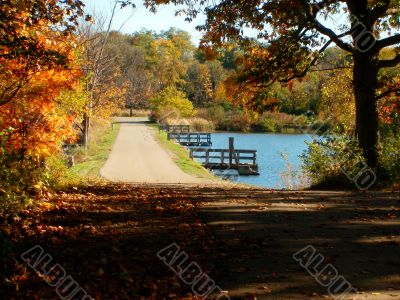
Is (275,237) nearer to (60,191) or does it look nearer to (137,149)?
(60,191)

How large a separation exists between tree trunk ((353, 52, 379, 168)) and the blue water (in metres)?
5.18

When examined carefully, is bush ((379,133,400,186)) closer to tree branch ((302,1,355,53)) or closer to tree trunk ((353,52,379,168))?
tree trunk ((353,52,379,168))

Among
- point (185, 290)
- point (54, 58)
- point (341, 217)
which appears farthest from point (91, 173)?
point (185, 290)

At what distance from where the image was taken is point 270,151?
41.8 metres

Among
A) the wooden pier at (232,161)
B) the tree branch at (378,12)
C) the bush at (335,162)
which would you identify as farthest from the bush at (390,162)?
the wooden pier at (232,161)

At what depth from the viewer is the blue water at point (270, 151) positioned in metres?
28.4

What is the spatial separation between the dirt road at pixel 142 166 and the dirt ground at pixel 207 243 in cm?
1147

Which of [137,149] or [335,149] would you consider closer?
[335,149]

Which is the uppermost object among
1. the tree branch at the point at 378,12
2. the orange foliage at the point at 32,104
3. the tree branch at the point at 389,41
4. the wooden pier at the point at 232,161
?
the tree branch at the point at 378,12

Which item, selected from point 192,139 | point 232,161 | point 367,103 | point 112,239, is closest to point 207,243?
point 112,239

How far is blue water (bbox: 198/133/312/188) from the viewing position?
1117 inches

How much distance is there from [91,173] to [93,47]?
12.3 m

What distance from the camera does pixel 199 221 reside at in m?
6.98

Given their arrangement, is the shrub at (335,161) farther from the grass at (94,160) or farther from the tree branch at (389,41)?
the grass at (94,160)
